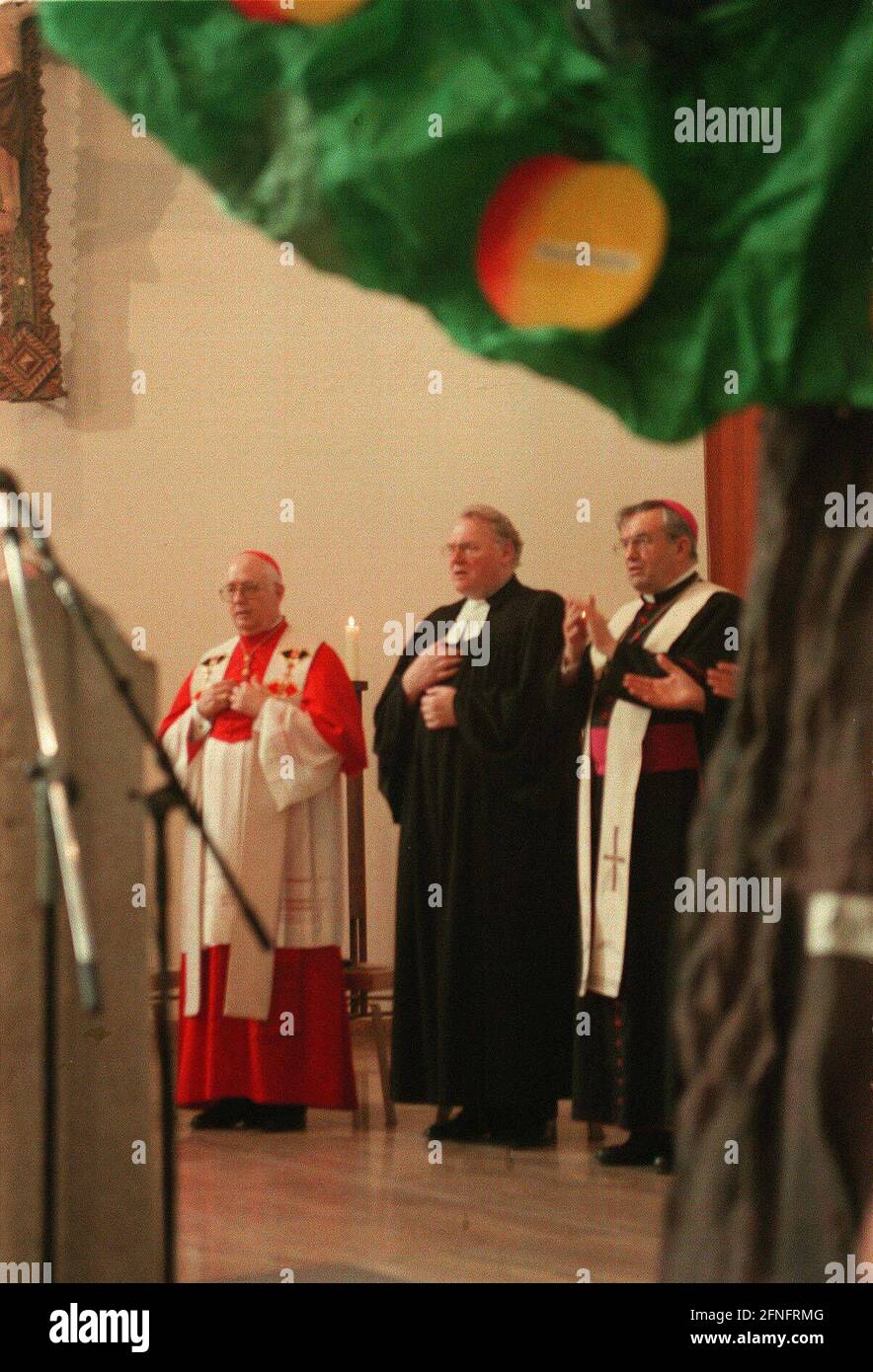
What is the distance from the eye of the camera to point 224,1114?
6.96 m

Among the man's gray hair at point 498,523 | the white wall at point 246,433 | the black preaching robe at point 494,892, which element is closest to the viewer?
the black preaching robe at point 494,892

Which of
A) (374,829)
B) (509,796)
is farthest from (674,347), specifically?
(374,829)

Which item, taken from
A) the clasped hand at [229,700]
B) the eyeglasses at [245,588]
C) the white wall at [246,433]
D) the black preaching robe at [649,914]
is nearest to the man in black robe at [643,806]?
the black preaching robe at [649,914]

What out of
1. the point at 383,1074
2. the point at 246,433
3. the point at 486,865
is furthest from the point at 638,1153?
the point at 246,433

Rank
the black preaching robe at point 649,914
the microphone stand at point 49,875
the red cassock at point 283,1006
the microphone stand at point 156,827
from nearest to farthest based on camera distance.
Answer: the microphone stand at point 49,875 → the microphone stand at point 156,827 → the black preaching robe at point 649,914 → the red cassock at point 283,1006

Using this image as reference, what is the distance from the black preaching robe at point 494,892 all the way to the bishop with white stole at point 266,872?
18.7 inches

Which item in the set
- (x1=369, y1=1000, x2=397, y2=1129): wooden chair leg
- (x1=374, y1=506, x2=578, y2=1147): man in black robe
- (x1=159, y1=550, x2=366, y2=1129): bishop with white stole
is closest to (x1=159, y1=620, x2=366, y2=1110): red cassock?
(x1=159, y1=550, x2=366, y2=1129): bishop with white stole

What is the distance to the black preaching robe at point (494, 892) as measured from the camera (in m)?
6.30

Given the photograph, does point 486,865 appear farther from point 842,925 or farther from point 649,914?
point 842,925

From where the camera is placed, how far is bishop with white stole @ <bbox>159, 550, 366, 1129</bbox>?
22.4ft

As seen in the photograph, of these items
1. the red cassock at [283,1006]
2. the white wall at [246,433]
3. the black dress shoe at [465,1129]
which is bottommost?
the black dress shoe at [465,1129]

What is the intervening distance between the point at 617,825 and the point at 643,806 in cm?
12

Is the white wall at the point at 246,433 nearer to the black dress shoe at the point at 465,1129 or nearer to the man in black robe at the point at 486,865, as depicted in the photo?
the man in black robe at the point at 486,865

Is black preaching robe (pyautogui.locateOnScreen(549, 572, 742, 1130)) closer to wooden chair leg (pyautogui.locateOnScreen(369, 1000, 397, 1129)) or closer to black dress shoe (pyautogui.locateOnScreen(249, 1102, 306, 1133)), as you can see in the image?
wooden chair leg (pyautogui.locateOnScreen(369, 1000, 397, 1129))
